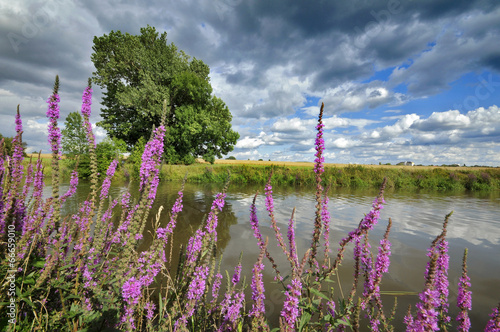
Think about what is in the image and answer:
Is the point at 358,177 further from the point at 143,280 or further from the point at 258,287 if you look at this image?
the point at 143,280

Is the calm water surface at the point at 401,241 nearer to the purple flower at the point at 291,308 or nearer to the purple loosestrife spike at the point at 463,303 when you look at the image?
the purple loosestrife spike at the point at 463,303

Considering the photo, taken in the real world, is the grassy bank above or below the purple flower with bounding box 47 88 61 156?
below

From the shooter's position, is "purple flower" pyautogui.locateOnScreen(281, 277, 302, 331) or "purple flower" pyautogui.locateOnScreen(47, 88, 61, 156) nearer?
"purple flower" pyautogui.locateOnScreen(281, 277, 302, 331)

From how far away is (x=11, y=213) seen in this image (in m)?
2.55

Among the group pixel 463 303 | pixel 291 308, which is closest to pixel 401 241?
pixel 463 303

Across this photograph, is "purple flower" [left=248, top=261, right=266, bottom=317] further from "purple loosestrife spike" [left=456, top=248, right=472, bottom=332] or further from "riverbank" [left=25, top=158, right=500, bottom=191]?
"riverbank" [left=25, top=158, right=500, bottom=191]

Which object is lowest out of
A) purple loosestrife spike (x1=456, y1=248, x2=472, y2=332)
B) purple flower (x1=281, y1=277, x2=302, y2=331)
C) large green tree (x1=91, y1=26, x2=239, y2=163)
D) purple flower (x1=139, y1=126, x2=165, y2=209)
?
purple loosestrife spike (x1=456, y1=248, x2=472, y2=332)

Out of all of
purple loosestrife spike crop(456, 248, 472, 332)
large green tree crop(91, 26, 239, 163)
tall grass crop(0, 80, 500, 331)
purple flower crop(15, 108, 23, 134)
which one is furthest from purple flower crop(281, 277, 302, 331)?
large green tree crop(91, 26, 239, 163)

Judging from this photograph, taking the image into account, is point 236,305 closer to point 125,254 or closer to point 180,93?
point 125,254

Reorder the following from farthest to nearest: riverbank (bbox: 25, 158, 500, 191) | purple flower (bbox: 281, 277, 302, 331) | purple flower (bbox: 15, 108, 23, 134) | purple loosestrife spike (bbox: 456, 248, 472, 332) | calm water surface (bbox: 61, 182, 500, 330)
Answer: riverbank (bbox: 25, 158, 500, 191), calm water surface (bbox: 61, 182, 500, 330), purple flower (bbox: 15, 108, 23, 134), purple loosestrife spike (bbox: 456, 248, 472, 332), purple flower (bbox: 281, 277, 302, 331)

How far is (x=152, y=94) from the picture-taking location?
1106 inches

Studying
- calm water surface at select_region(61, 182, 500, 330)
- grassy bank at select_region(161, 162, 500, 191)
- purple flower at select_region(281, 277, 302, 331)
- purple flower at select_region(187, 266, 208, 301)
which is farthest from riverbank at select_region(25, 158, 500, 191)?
purple flower at select_region(281, 277, 302, 331)

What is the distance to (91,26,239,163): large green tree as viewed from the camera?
2858 cm

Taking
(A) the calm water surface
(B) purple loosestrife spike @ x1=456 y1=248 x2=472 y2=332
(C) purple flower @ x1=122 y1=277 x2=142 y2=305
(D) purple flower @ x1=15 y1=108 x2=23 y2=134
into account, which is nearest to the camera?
(C) purple flower @ x1=122 y1=277 x2=142 y2=305
